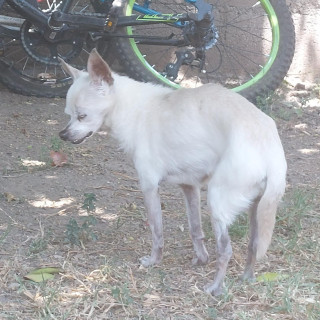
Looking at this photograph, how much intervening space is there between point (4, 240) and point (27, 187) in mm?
861

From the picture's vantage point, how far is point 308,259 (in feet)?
14.2

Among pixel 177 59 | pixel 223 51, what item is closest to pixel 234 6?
A: pixel 223 51

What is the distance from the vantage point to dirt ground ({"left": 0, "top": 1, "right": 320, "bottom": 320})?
3.75 meters

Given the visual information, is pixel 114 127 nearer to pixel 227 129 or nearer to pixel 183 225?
pixel 227 129

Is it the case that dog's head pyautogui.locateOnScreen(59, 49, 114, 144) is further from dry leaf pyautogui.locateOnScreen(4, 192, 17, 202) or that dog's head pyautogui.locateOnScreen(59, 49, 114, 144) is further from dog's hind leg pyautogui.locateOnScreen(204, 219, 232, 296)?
dry leaf pyautogui.locateOnScreen(4, 192, 17, 202)

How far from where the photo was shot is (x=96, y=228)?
475 centimetres

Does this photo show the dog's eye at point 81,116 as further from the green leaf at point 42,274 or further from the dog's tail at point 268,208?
the dog's tail at point 268,208

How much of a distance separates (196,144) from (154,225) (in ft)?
1.81

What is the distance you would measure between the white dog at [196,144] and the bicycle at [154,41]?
226 centimetres

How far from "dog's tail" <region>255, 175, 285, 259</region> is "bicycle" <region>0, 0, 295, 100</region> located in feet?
9.62

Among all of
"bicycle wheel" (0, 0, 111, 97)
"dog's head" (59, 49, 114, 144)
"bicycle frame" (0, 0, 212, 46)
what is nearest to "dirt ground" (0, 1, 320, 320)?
"bicycle wheel" (0, 0, 111, 97)

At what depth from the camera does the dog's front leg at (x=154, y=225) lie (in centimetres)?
412

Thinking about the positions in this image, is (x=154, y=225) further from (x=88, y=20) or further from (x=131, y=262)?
(x=88, y=20)

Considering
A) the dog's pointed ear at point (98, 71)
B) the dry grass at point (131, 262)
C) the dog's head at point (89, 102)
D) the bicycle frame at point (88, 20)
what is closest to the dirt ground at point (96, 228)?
the dry grass at point (131, 262)
